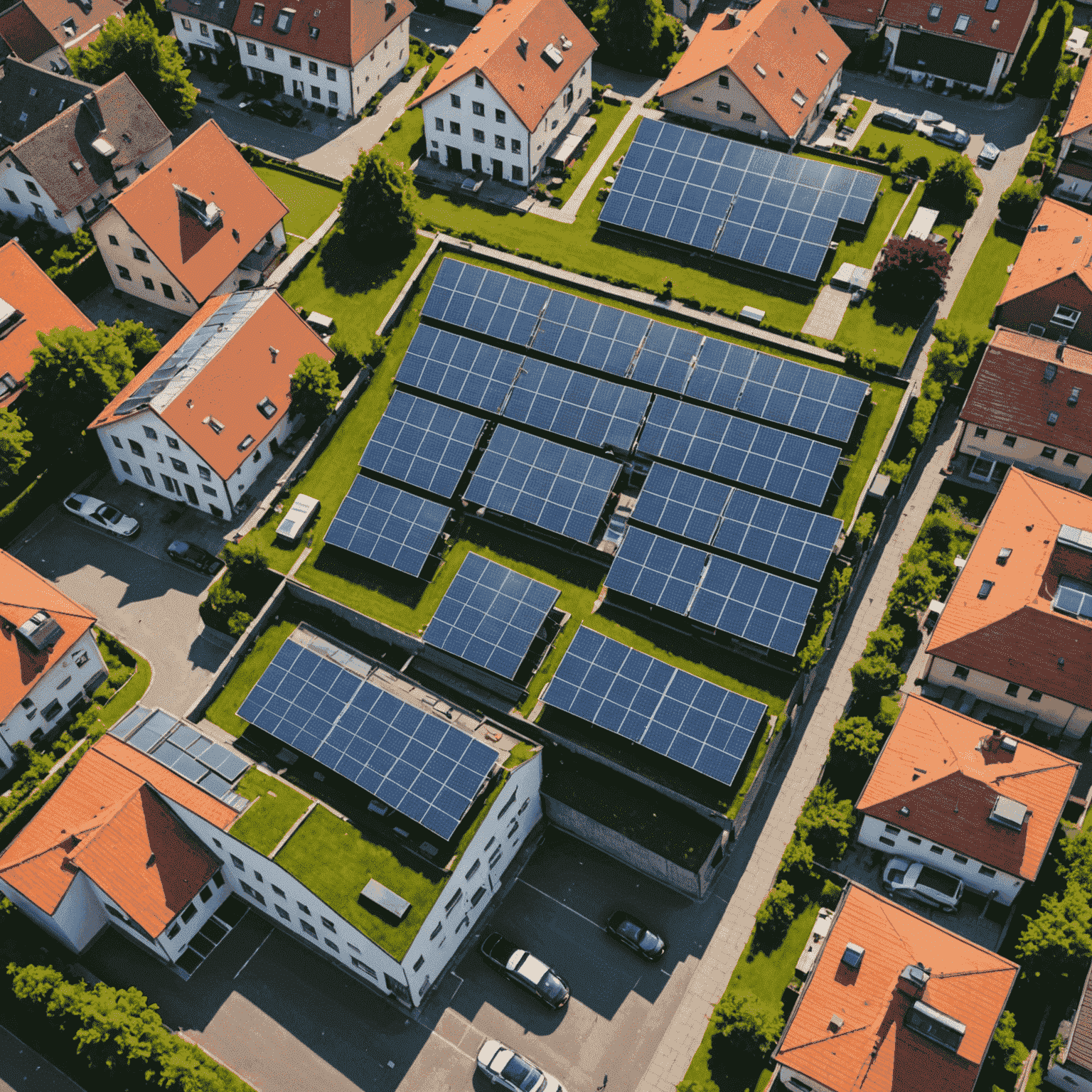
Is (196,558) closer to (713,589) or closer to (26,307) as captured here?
(26,307)

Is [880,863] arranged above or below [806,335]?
below

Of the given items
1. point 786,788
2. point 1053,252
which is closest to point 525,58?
point 1053,252

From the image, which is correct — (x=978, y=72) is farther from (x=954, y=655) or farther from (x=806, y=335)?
(x=954, y=655)

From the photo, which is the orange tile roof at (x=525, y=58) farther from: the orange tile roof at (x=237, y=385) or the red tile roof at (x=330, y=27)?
the orange tile roof at (x=237, y=385)

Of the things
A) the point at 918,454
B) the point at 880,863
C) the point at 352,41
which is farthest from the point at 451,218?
the point at 880,863

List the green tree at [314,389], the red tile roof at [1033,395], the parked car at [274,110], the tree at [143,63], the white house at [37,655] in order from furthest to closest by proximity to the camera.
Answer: the parked car at [274,110]
the tree at [143,63]
the green tree at [314,389]
the red tile roof at [1033,395]
the white house at [37,655]

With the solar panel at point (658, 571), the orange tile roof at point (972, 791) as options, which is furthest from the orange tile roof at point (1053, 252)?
the orange tile roof at point (972, 791)

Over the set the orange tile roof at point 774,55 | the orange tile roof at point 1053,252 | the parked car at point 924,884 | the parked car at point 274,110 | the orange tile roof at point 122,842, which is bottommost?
the orange tile roof at point 122,842

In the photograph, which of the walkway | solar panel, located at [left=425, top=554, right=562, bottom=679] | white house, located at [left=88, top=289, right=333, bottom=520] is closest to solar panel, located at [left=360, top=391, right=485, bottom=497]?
solar panel, located at [left=425, top=554, right=562, bottom=679]

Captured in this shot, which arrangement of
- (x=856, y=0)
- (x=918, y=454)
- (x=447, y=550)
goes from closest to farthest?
(x=447, y=550), (x=918, y=454), (x=856, y=0)
